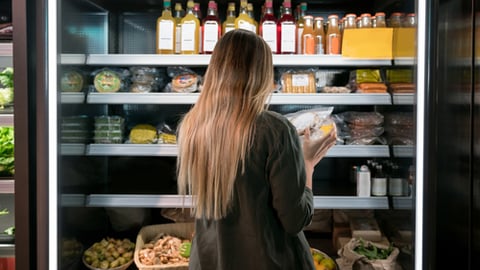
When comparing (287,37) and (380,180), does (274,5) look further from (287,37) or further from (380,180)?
(380,180)

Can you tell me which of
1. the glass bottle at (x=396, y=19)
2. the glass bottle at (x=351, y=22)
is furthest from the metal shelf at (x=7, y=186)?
the glass bottle at (x=396, y=19)

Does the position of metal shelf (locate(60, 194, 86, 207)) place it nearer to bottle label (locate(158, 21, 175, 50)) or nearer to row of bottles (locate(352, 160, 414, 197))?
bottle label (locate(158, 21, 175, 50))

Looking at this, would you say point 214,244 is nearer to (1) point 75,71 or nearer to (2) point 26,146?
(2) point 26,146

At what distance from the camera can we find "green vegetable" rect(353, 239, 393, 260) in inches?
82.7

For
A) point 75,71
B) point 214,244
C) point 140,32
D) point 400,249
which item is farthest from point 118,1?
point 400,249

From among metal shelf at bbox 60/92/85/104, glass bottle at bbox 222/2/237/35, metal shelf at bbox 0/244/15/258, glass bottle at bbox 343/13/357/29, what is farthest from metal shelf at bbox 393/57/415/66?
metal shelf at bbox 0/244/15/258

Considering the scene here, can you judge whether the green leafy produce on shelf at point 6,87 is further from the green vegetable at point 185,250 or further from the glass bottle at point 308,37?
the glass bottle at point 308,37

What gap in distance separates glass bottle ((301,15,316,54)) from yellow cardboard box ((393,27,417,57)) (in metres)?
0.35

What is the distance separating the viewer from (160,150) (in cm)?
207

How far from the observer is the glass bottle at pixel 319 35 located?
7.06 feet

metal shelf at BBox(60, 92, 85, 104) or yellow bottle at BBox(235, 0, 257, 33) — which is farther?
yellow bottle at BBox(235, 0, 257, 33)

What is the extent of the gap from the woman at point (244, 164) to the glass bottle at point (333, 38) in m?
0.79

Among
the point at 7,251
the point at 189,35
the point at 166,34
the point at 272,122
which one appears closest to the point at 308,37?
the point at 189,35

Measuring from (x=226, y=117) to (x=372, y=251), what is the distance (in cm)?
115
